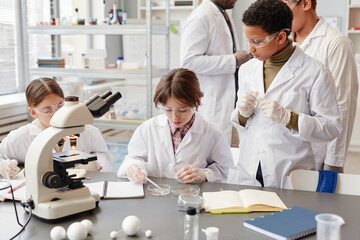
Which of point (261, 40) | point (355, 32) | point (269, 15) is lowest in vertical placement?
point (261, 40)

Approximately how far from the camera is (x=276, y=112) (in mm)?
1715

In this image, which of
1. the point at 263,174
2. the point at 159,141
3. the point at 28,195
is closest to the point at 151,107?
the point at 159,141

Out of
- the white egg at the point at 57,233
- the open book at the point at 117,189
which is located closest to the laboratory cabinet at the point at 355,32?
the open book at the point at 117,189

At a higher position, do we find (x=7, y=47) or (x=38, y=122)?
(x=7, y=47)

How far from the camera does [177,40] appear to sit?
5.41 metres

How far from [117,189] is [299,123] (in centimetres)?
80

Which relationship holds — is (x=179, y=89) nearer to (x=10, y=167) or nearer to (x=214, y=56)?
(x=10, y=167)

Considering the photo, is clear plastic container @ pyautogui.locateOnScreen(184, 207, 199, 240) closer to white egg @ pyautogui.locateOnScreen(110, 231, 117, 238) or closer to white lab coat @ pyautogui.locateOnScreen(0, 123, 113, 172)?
white egg @ pyautogui.locateOnScreen(110, 231, 117, 238)

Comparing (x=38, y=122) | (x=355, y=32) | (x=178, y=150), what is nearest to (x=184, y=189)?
(x=178, y=150)

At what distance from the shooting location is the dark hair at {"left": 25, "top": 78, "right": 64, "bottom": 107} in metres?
2.09

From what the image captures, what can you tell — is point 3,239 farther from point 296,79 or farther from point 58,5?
point 58,5

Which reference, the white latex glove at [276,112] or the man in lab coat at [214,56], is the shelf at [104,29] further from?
the white latex glove at [276,112]

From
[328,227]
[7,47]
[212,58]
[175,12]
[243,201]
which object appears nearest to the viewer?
[328,227]

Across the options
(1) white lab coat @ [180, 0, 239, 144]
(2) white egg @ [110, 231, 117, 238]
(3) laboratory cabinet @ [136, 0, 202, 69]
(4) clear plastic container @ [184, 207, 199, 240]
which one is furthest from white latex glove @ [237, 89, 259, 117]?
(3) laboratory cabinet @ [136, 0, 202, 69]
